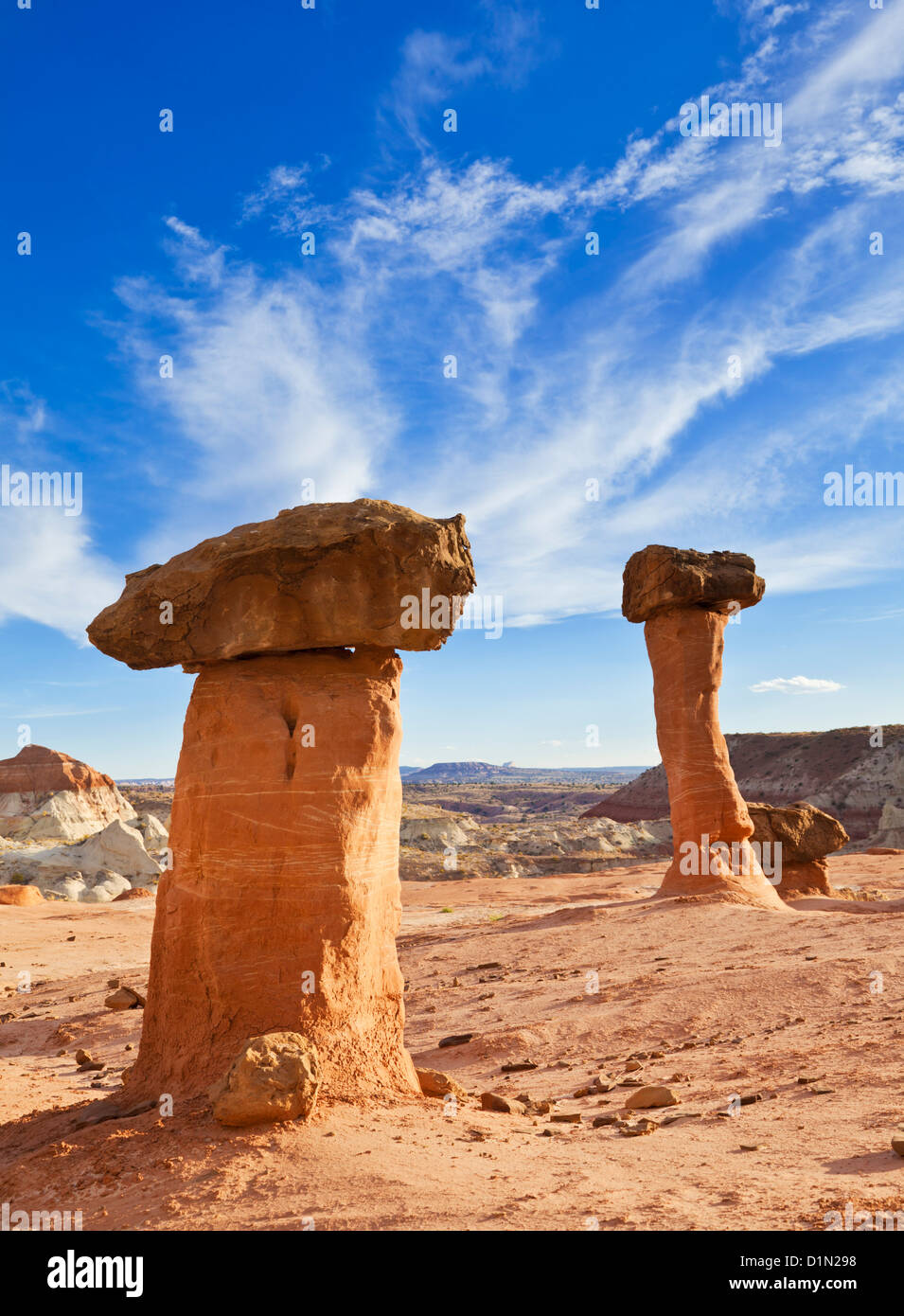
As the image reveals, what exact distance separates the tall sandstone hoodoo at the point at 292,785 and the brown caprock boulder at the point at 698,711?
341 inches

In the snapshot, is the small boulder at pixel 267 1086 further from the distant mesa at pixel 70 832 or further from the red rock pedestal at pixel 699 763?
the distant mesa at pixel 70 832

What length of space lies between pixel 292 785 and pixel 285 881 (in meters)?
0.58

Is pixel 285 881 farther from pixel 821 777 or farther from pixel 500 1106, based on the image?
pixel 821 777

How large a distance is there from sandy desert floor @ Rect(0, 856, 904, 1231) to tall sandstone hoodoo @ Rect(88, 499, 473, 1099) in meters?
0.57

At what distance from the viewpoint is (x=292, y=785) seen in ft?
17.9

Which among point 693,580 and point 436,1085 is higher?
point 693,580

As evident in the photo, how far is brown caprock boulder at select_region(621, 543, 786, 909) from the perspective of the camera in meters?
13.5

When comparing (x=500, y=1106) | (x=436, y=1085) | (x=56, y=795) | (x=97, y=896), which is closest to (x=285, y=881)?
(x=436, y=1085)

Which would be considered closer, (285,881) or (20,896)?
(285,881)

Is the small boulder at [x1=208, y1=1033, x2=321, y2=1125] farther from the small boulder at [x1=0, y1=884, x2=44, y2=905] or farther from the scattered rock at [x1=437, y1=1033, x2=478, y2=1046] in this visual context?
the small boulder at [x1=0, y1=884, x2=44, y2=905]

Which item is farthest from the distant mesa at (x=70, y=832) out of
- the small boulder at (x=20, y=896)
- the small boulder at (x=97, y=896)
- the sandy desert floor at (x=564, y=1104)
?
the sandy desert floor at (x=564, y=1104)
